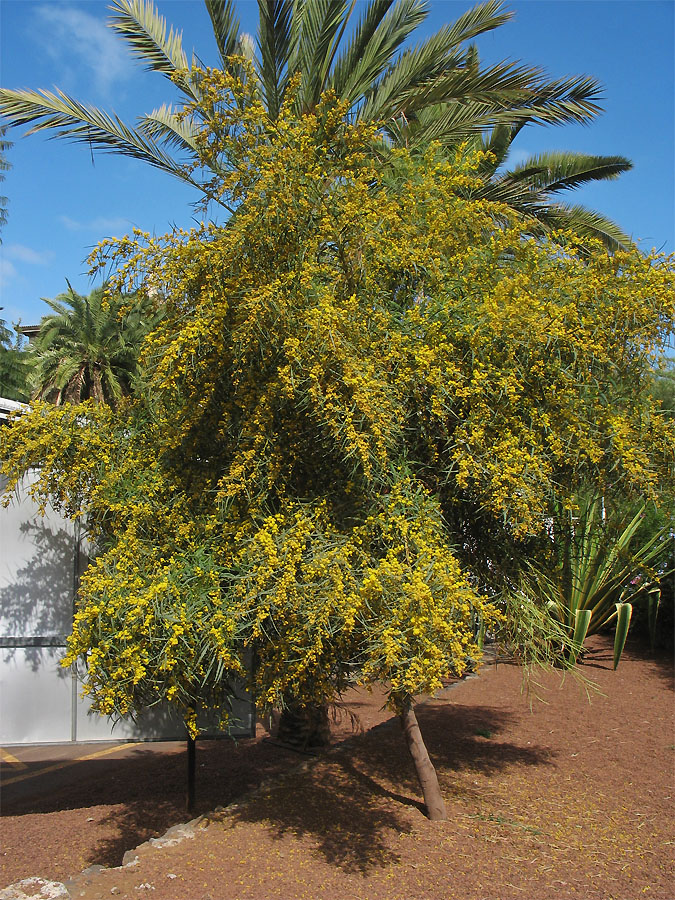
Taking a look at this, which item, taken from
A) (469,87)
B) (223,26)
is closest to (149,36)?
(223,26)

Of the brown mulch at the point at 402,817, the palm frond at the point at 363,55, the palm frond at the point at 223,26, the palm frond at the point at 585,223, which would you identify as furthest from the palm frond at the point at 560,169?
the brown mulch at the point at 402,817

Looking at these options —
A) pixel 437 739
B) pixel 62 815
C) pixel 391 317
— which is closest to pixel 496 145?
pixel 391 317

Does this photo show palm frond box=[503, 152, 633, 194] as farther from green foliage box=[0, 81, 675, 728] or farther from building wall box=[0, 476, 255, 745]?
building wall box=[0, 476, 255, 745]

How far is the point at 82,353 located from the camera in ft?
49.9

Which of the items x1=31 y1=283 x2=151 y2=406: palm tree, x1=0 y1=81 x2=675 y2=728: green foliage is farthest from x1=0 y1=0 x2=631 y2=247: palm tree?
x1=31 y1=283 x2=151 y2=406: palm tree

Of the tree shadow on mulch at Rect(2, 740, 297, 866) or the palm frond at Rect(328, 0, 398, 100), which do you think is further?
the palm frond at Rect(328, 0, 398, 100)

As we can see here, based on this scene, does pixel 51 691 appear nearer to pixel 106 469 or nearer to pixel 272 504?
pixel 106 469

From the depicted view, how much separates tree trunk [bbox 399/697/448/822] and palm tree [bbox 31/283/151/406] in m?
11.1

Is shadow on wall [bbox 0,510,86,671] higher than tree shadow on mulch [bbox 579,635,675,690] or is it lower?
higher

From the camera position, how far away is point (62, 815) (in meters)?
6.28

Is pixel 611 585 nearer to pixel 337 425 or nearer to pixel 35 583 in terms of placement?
pixel 35 583

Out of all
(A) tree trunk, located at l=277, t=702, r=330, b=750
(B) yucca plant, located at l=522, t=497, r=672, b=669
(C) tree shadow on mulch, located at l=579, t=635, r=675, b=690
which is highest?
(B) yucca plant, located at l=522, t=497, r=672, b=669

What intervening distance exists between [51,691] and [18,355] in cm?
1960

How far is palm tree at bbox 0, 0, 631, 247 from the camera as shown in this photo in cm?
680
